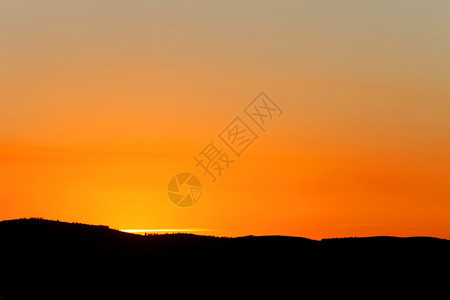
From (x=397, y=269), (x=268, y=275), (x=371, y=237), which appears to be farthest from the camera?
(x=371, y=237)

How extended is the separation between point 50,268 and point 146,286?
8276 mm

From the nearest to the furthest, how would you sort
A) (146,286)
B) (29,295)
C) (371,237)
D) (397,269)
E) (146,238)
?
(29,295), (146,286), (397,269), (146,238), (371,237)

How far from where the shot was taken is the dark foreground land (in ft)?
178

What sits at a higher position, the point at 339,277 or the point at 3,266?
the point at 3,266

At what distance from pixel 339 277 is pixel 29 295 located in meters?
24.5

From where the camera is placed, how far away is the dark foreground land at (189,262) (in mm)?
54312

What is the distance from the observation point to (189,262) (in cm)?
6069

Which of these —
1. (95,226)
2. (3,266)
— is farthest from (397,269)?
(3,266)

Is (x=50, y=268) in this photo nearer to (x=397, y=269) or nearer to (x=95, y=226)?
(x=95, y=226)

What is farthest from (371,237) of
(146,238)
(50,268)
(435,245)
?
(50,268)

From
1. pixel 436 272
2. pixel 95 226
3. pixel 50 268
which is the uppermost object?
pixel 95 226

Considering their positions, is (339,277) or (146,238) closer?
(339,277)

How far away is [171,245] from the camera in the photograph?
65375mm

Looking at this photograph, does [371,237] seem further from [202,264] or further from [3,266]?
[3,266]
